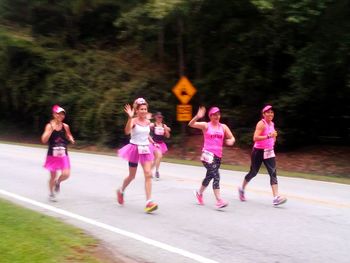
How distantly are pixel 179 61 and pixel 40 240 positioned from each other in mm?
26523

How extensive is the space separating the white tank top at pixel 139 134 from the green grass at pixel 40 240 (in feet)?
6.72

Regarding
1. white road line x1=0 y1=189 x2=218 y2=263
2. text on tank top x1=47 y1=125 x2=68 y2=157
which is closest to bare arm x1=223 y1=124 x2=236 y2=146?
white road line x1=0 y1=189 x2=218 y2=263

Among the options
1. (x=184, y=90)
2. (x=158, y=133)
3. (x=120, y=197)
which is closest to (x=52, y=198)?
(x=120, y=197)

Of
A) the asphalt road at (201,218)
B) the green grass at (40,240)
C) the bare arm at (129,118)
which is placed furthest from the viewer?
the bare arm at (129,118)

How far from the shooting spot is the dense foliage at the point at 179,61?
74.7ft

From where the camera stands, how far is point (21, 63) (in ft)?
123

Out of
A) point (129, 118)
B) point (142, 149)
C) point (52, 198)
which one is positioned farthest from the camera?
point (52, 198)

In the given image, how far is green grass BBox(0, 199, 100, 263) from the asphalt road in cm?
43

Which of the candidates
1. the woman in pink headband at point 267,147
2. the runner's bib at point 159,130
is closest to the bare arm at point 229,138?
the woman in pink headband at point 267,147

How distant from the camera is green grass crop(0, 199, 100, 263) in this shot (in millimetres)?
6266

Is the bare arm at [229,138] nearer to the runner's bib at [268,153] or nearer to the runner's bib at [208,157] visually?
the runner's bib at [208,157]

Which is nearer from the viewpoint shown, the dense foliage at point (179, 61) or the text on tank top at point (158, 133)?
the text on tank top at point (158, 133)

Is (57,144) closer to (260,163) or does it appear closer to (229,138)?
(229,138)

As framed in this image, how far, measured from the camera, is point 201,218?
9.16 metres
